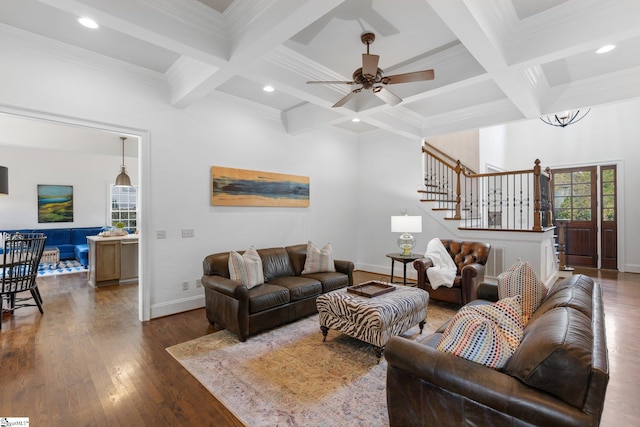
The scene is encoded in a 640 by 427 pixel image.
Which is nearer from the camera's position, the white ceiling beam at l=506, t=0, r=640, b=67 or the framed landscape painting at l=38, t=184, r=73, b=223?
the white ceiling beam at l=506, t=0, r=640, b=67

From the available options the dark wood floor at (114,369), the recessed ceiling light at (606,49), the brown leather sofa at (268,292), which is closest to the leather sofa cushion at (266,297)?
the brown leather sofa at (268,292)

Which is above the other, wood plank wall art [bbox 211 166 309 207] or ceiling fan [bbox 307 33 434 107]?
ceiling fan [bbox 307 33 434 107]

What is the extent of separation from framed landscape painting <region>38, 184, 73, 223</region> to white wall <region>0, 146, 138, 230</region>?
92mm

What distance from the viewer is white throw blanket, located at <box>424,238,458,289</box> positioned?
13.5 ft

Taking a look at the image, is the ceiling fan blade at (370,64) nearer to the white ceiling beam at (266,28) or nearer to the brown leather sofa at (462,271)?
the white ceiling beam at (266,28)

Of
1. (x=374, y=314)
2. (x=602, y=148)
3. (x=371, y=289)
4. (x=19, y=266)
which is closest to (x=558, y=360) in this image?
(x=374, y=314)

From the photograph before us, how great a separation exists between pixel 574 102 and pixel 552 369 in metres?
4.11

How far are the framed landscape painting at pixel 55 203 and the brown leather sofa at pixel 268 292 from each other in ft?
23.8

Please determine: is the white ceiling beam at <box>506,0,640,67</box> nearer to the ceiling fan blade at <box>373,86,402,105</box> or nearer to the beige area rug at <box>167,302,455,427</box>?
the ceiling fan blade at <box>373,86,402,105</box>

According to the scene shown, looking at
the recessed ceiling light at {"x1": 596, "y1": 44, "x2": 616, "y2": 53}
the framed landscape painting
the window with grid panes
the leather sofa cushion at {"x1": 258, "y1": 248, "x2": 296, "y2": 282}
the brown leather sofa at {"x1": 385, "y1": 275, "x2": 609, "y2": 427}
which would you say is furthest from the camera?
the window with grid panes

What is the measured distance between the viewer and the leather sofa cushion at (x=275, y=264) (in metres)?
4.05

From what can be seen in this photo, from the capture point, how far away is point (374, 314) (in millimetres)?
2705

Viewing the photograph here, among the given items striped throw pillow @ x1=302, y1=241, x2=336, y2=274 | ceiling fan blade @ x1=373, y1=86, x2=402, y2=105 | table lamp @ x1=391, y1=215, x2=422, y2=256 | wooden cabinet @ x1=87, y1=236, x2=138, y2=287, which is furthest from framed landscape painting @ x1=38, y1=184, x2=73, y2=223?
ceiling fan blade @ x1=373, y1=86, x2=402, y2=105

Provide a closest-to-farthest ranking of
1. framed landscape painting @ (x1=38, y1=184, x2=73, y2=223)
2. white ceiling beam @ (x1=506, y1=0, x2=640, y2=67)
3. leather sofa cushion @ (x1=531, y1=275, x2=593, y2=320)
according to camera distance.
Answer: leather sofa cushion @ (x1=531, y1=275, x2=593, y2=320)
white ceiling beam @ (x1=506, y1=0, x2=640, y2=67)
framed landscape painting @ (x1=38, y1=184, x2=73, y2=223)
